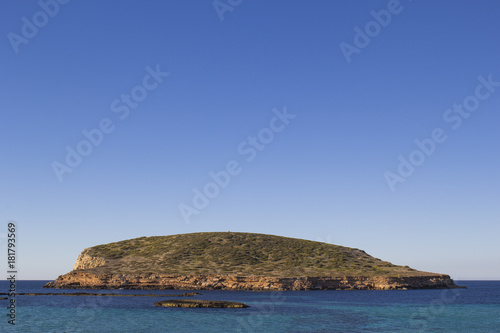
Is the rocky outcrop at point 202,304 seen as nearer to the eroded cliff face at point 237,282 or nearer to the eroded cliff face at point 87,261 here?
the eroded cliff face at point 237,282

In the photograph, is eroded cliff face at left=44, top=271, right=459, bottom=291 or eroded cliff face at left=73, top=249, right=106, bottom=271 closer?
eroded cliff face at left=44, top=271, right=459, bottom=291

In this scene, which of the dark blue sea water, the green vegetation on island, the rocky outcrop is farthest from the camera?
the green vegetation on island

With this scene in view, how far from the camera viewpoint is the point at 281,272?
123062 millimetres

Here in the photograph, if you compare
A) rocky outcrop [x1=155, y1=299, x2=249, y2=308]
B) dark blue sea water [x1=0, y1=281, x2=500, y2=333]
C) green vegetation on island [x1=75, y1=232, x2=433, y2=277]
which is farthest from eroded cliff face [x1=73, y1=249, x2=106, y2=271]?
rocky outcrop [x1=155, y1=299, x2=249, y2=308]

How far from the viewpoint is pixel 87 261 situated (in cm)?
14138

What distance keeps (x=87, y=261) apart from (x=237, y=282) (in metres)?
53.4

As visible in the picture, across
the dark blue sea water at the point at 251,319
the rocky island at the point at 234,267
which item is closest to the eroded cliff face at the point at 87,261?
the rocky island at the point at 234,267

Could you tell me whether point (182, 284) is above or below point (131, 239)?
below

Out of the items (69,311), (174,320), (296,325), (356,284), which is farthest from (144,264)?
(296,325)

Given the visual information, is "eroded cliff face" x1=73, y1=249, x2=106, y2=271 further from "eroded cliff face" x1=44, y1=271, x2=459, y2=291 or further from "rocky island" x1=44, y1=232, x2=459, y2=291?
"eroded cliff face" x1=44, y1=271, x2=459, y2=291

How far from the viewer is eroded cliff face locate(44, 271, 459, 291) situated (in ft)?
371

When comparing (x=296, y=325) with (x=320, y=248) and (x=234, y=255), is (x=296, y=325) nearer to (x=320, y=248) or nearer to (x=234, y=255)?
(x=234, y=255)

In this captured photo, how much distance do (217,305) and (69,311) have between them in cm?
2106

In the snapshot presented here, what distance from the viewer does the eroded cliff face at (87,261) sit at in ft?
454
